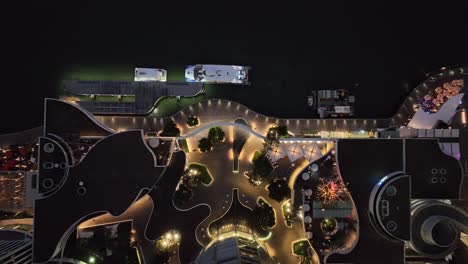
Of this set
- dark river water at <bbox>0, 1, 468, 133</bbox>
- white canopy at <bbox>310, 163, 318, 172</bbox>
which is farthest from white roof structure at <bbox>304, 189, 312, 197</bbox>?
dark river water at <bbox>0, 1, 468, 133</bbox>

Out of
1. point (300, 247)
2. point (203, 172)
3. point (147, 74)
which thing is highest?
point (147, 74)

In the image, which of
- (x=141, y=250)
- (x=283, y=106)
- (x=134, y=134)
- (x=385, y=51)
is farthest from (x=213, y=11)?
(x=141, y=250)

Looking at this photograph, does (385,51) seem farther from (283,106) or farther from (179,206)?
(179,206)

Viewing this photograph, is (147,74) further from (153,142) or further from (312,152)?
(312,152)

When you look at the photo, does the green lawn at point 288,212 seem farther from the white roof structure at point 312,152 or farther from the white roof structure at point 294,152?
the white roof structure at point 312,152

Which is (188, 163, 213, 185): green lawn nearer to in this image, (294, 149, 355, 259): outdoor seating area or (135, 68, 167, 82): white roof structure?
(294, 149, 355, 259): outdoor seating area

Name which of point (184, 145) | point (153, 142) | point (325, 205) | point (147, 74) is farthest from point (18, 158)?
point (325, 205)
